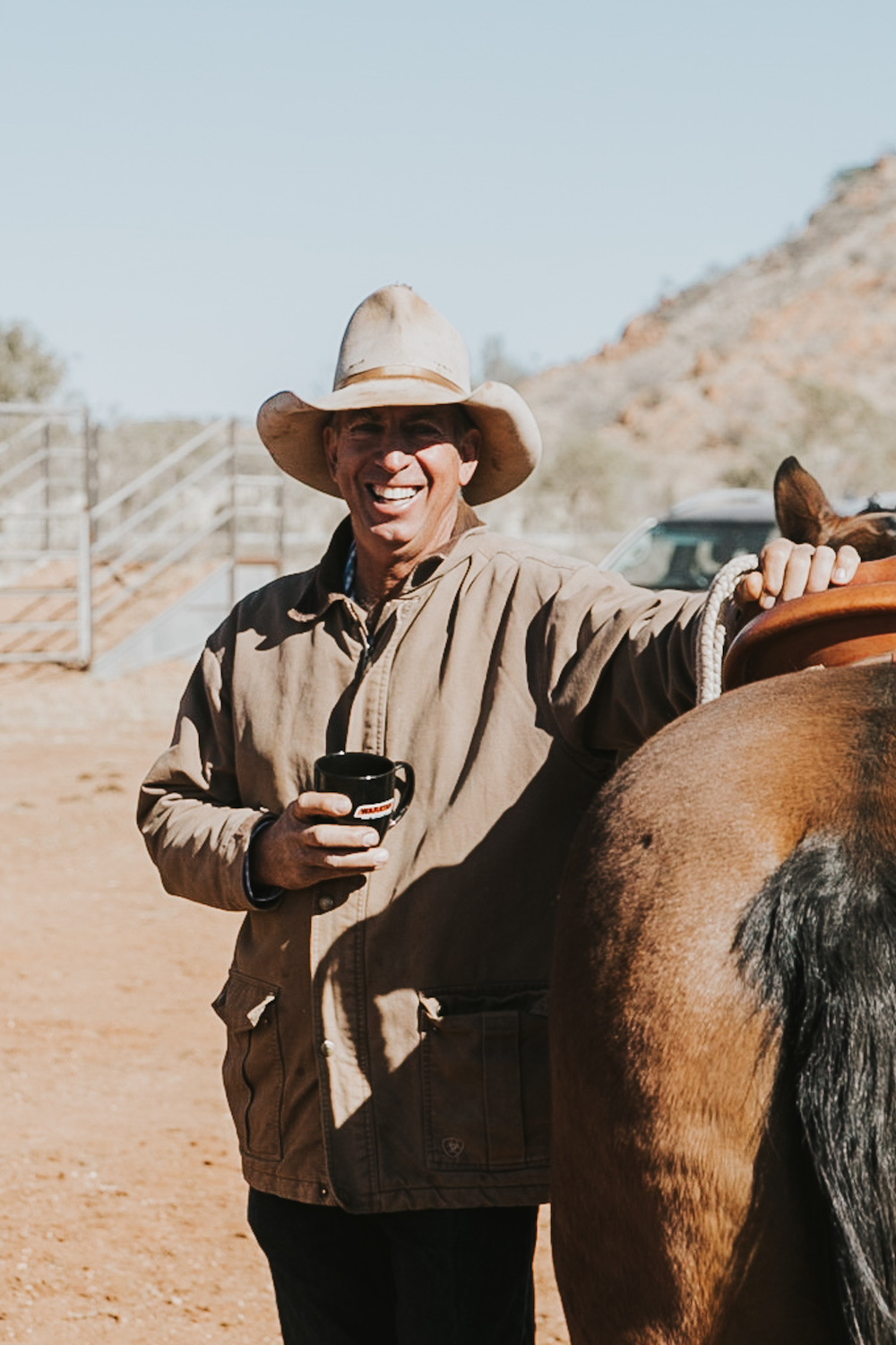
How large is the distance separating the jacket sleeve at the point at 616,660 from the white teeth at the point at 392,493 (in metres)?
0.30

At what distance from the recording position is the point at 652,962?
54.4 inches

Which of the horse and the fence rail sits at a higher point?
the horse

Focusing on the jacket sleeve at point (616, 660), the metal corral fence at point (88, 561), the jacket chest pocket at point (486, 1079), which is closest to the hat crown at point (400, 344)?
the jacket sleeve at point (616, 660)

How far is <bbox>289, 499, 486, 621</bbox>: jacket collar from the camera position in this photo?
230 centimetres

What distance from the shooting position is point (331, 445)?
2463 millimetres

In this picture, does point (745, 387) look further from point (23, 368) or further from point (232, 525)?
point (232, 525)

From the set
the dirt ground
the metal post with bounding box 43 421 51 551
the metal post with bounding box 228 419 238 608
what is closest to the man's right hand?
the dirt ground

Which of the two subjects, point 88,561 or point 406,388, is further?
point 88,561

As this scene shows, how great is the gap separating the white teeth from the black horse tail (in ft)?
3.71

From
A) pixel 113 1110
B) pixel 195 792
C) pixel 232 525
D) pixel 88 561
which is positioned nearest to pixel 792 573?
pixel 195 792

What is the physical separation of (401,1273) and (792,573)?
1.20 m

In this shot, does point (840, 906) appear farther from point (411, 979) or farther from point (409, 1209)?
point (409, 1209)

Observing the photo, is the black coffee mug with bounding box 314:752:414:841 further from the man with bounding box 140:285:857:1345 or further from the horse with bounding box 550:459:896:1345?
the horse with bounding box 550:459:896:1345

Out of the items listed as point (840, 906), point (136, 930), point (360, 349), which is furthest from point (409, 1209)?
point (136, 930)
